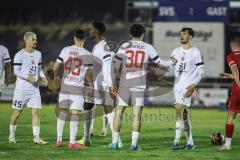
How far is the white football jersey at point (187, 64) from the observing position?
13.4 meters

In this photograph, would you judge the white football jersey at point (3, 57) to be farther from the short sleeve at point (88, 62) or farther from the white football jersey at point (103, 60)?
the short sleeve at point (88, 62)

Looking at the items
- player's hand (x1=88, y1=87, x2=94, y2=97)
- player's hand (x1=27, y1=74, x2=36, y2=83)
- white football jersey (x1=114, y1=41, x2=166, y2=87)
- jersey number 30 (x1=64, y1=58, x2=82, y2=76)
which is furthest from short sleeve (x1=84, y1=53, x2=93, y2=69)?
player's hand (x1=27, y1=74, x2=36, y2=83)

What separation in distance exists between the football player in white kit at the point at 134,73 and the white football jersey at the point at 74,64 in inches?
24.9

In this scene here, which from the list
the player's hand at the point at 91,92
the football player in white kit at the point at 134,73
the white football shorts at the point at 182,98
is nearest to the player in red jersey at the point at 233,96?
the white football shorts at the point at 182,98

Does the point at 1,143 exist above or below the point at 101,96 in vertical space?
below

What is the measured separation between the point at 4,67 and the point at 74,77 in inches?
94.9

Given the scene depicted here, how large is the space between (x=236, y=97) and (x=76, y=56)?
3449 mm

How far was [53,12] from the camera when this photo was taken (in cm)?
4231

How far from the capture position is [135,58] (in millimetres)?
13023

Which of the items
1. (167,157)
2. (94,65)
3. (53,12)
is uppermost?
(53,12)

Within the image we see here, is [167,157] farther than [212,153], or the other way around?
[212,153]

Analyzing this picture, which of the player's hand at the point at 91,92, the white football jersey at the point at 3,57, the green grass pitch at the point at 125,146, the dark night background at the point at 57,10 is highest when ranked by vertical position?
the dark night background at the point at 57,10

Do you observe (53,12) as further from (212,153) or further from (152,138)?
(212,153)

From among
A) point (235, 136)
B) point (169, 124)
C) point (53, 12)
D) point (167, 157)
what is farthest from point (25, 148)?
point (53, 12)
